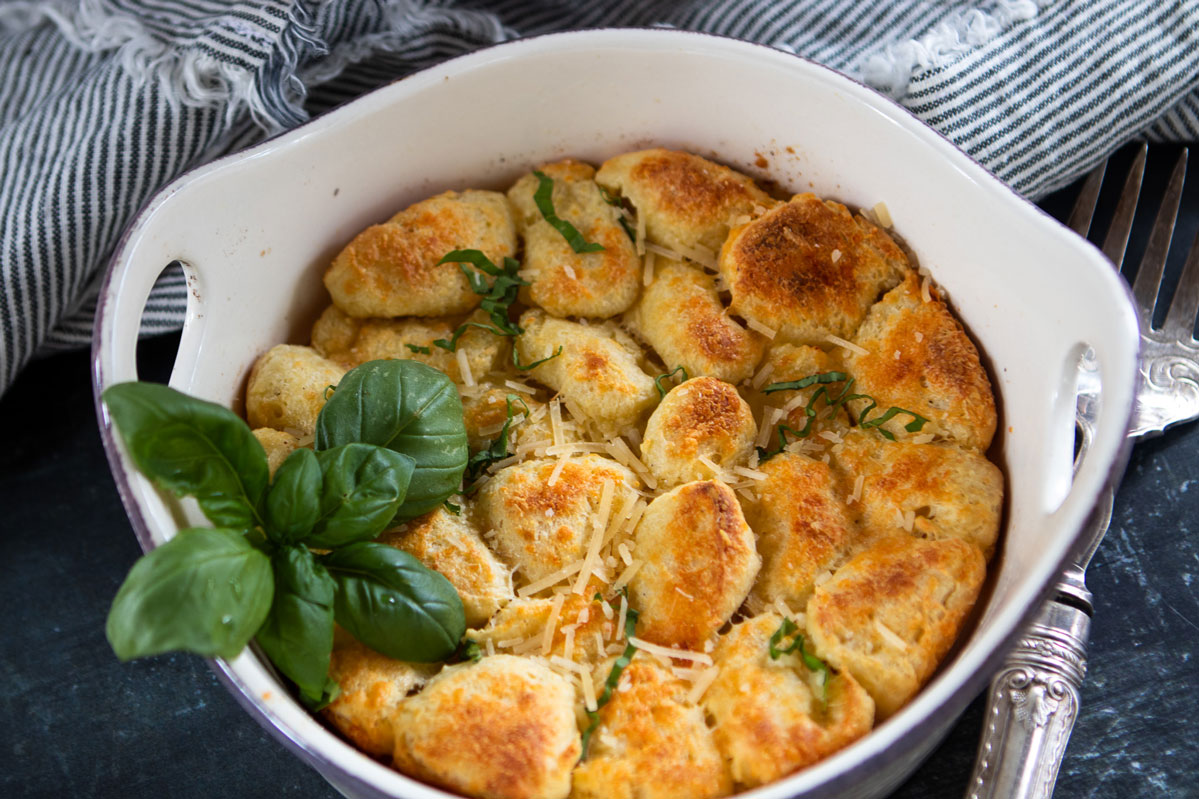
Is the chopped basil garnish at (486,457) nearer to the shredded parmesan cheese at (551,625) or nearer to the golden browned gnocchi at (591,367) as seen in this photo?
the golden browned gnocchi at (591,367)

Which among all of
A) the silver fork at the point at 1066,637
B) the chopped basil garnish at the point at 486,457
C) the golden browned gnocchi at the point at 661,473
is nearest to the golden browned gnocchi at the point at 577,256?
the golden browned gnocchi at the point at 661,473

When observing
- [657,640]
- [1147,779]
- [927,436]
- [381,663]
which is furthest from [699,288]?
[1147,779]

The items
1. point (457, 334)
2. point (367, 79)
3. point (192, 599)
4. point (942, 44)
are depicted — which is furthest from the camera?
point (367, 79)

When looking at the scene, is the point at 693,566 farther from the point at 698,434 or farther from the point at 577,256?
the point at 577,256

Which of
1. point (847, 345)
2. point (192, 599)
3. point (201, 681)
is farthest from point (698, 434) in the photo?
point (201, 681)

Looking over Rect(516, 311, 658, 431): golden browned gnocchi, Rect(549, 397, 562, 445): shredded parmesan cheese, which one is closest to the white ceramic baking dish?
Rect(516, 311, 658, 431): golden browned gnocchi

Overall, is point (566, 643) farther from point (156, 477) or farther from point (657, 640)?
point (156, 477)
